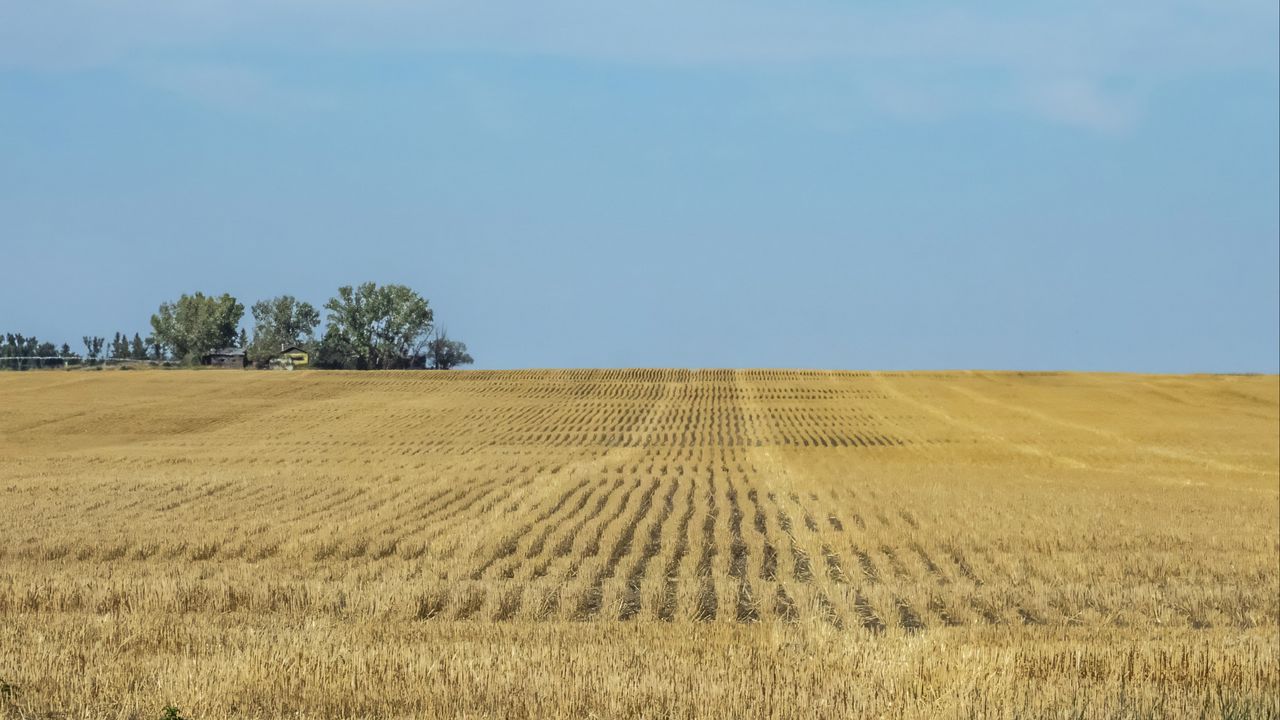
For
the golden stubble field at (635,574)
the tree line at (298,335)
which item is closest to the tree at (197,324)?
the tree line at (298,335)

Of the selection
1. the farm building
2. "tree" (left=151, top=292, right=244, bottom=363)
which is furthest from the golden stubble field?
"tree" (left=151, top=292, right=244, bottom=363)

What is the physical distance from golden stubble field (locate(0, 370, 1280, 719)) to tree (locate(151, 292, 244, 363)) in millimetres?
94183

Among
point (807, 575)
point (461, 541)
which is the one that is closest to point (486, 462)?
point (461, 541)

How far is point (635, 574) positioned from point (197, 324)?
450ft

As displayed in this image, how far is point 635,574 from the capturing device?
1886 centimetres

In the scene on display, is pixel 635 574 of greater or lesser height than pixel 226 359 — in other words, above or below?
below

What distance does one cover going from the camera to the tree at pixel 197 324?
480 ft

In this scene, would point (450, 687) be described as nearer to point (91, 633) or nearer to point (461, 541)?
point (91, 633)

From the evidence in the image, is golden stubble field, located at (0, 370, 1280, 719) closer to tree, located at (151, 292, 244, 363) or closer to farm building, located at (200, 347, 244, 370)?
farm building, located at (200, 347, 244, 370)

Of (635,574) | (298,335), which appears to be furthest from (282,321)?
(635,574)

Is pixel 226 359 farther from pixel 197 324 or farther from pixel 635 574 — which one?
pixel 635 574

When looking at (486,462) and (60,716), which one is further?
(486,462)

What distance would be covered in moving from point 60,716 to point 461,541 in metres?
13.6

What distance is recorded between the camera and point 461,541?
21750 millimetres
